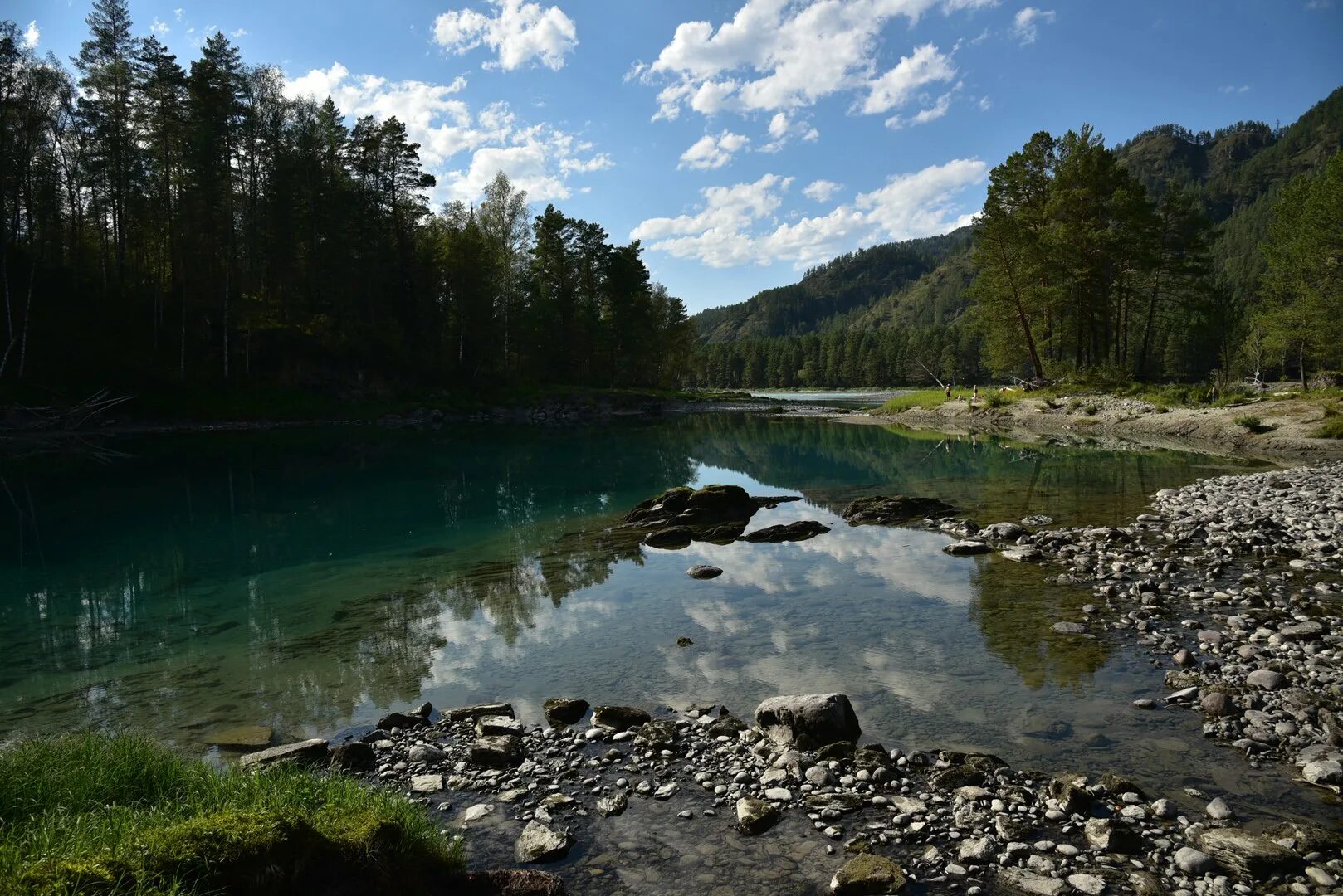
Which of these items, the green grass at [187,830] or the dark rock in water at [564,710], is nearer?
the green grass at [187,830]

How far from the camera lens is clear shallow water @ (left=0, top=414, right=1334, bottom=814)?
980 cm

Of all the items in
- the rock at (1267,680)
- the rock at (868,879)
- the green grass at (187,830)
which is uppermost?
the green grass at (187,830)

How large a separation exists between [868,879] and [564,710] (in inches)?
203

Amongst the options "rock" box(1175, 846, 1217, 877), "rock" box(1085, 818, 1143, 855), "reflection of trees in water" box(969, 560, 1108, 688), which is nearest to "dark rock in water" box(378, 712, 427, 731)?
"rock" box(1085, 818, 1143, 855)

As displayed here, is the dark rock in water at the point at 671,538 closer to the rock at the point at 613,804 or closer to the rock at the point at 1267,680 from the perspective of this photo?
the rock at the point at 613,804

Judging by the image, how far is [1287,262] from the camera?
63.1 meters

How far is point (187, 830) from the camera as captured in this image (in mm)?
4418

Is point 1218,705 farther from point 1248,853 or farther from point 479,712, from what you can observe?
point 479,712

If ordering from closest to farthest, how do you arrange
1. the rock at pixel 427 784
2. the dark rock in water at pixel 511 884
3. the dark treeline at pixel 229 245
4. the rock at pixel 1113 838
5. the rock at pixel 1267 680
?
1. the dark rock in water at pixel 511 884
2. the rock at pixel 1113 838
3. the rock at pixel 427 784
4. the rock at pixel 1267 680
5. the dark treeline at pixel 229 245

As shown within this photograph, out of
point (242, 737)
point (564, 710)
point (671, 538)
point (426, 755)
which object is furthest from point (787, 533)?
point (242, 737)

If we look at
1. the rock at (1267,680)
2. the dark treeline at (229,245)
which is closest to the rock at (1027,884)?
the rock at (1267,680)

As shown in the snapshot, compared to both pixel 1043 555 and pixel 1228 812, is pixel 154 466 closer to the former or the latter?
pixel 1043 555

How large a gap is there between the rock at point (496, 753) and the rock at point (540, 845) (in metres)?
1.62

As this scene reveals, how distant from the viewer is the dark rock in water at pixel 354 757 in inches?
332
